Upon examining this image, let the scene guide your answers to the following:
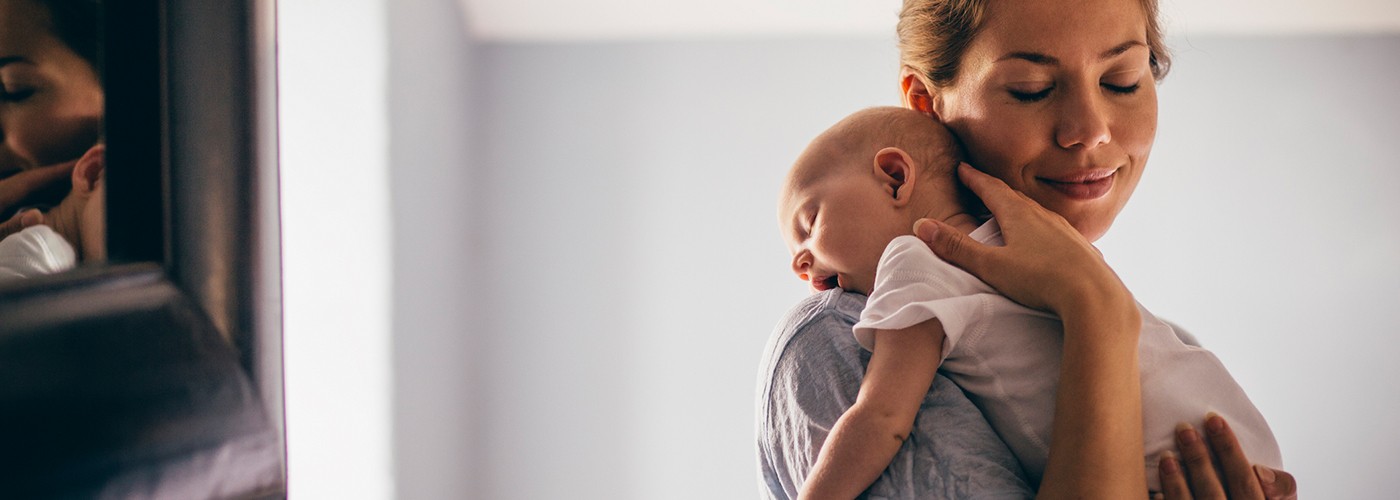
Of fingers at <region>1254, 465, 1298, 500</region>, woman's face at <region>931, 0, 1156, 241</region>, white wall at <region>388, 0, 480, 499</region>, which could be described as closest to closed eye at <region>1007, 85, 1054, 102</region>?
woman's face at <region>931, 0, 1156, 241</region>

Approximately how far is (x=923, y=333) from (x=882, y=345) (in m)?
0.04

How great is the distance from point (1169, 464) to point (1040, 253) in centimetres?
21

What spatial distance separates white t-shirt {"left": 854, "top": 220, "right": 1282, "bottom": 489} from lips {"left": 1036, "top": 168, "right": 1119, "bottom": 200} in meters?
0.18

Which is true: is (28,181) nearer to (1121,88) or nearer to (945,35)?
(945,35)

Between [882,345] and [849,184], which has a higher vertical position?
[849,184]

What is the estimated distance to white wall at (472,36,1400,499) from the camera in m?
2.61

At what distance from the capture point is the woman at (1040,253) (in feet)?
2.51

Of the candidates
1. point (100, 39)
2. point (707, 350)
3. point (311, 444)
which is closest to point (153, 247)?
point (100, 39)

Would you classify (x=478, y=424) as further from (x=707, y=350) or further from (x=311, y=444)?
(x=311, y=444)

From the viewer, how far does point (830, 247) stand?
38.9 inches

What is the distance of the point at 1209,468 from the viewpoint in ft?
2.61

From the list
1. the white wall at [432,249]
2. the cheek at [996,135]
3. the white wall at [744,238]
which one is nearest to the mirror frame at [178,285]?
the cheek at [996,135]

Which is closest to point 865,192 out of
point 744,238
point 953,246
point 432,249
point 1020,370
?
point 953,246

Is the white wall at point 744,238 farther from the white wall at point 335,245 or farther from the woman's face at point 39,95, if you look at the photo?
the woman's face at point 39,95
